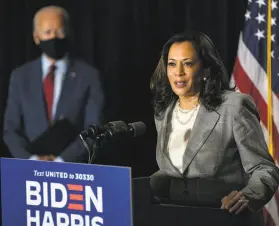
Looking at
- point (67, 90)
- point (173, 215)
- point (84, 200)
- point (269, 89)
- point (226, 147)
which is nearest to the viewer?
point (84, 200)

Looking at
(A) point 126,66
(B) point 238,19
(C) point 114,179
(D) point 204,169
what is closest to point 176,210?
(C) point 114,179

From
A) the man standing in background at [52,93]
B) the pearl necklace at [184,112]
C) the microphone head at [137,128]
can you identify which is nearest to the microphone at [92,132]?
the microphone head at [137,128]

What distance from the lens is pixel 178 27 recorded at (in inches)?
145

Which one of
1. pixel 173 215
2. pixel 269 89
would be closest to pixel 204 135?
pixel 173 215

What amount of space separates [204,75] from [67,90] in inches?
71.9

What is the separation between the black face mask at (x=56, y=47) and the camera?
3.89m

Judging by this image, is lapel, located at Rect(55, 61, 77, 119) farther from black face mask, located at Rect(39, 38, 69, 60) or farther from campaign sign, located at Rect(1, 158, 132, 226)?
campaign sign, located at Rect(1, 158, 132, 226)

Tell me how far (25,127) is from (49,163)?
8.26ft

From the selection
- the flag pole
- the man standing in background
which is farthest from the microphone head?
the man standing in background

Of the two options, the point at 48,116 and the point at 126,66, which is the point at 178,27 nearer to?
the point at 126,66

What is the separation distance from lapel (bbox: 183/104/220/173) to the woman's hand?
31 cm

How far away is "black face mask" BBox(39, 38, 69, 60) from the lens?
12.8 ft

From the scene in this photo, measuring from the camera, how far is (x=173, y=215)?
154cm

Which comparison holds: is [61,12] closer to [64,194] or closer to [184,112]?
[184,112]
